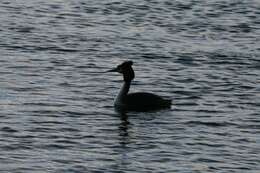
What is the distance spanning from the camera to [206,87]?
121 feet

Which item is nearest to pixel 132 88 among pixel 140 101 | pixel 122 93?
pixel 122 93

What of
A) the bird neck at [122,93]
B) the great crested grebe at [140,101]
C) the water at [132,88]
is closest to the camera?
the water at [132,88]

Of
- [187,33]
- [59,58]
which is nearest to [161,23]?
[187,33]

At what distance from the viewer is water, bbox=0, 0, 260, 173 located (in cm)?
2667

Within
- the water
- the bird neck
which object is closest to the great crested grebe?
the bird neck

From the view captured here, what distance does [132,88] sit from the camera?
3709 centimetres

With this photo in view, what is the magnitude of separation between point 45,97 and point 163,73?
6764 millimetres

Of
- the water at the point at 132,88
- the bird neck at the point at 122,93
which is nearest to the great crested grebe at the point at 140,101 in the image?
the bird neck at the point at 122,93

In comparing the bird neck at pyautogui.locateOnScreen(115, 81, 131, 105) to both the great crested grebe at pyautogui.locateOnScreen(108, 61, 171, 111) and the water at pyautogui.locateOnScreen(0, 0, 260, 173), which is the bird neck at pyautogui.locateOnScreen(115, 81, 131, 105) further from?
the water at pyautogui.locateOnScreen(0, 0, 260, 173)

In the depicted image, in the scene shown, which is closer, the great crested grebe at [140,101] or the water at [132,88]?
the water at [132,88]

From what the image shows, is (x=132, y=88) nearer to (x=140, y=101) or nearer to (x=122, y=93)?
(x=122, y=93)

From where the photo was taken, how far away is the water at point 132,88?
26672 millimetres

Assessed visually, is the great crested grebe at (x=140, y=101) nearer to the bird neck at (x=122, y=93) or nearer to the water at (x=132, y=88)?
the bird neck at (x=122, y=93)

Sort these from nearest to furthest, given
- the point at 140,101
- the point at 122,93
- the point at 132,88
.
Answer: the point at 140,101 < the point at 122,93 < the point at 132,88
